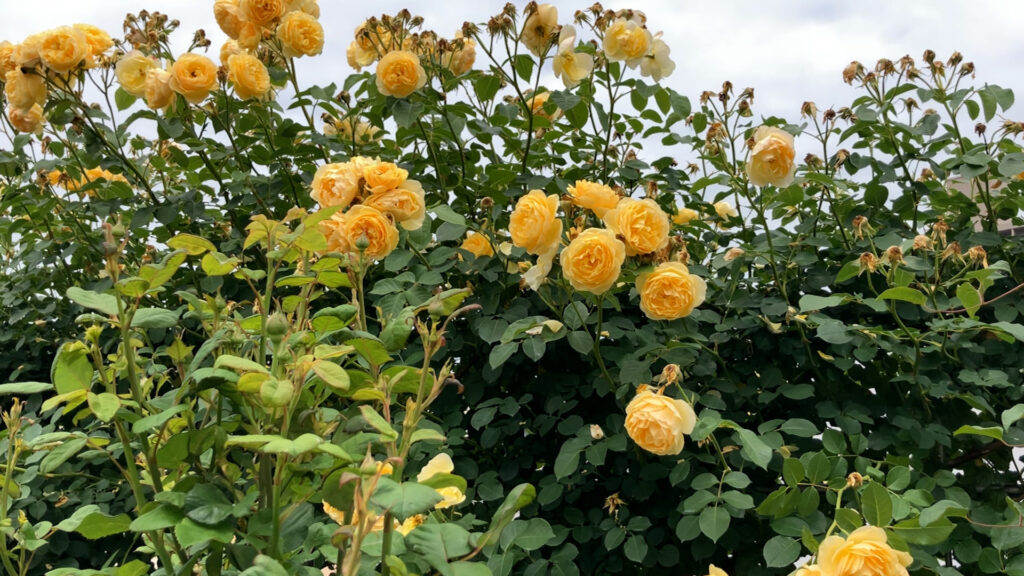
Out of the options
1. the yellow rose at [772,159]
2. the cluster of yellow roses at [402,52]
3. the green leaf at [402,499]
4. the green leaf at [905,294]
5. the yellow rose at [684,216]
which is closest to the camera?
the green leaf at [402,499]

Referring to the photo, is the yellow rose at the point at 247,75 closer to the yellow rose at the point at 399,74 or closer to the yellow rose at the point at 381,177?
the yellow rose at the point at 399,74

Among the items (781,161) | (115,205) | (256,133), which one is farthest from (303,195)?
(781,161)

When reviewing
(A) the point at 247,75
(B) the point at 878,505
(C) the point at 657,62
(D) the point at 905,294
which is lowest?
(B) the point at 878,505

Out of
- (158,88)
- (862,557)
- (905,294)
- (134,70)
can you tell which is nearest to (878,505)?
(862,557)

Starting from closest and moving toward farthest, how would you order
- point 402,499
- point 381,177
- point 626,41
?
point 402,499 → point 381,177 → point 626,41

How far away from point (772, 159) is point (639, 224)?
420mm

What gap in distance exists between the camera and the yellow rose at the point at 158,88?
75.7 inches

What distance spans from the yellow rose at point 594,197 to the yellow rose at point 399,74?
0.48 meters

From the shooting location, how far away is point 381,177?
49.8 inches

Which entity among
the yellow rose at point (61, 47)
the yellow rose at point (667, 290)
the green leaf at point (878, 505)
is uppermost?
the yellow rose at point (61, 47)

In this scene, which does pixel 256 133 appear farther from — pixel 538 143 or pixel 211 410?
pixel 211 410

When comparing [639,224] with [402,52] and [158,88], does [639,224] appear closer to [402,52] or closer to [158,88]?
[402,52]

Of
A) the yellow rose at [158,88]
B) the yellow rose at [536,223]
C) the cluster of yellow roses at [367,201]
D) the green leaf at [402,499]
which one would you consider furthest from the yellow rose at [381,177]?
the yellow rose at [158,88]

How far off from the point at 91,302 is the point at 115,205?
4.79ft
